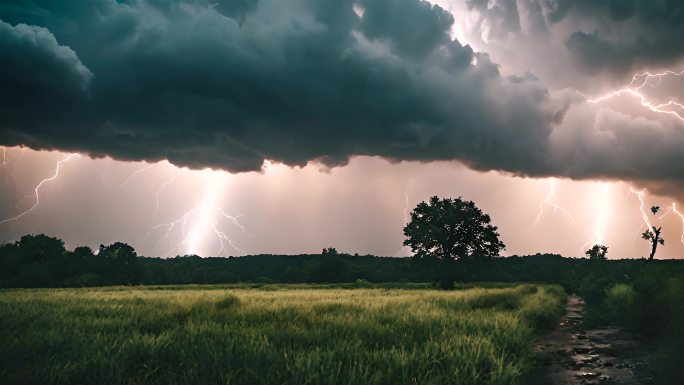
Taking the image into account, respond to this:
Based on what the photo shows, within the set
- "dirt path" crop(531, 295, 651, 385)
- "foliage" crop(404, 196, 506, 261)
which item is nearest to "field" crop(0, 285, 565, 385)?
"dirt path" crop(531, 295, 651, 385)

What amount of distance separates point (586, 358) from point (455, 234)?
39.9m

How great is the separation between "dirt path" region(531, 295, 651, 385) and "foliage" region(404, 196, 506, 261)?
105 feet

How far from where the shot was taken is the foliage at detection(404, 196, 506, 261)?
51.4 m

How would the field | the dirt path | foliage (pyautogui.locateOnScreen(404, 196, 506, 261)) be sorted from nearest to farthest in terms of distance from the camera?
the field
the dirt path
foliage (pyautogui.locateOnScreen(404, 196, 506, 261))

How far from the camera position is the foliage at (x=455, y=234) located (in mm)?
51419

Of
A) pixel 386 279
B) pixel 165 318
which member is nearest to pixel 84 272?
pixel 386 279

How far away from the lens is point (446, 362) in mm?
6602

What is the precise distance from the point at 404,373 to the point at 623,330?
18803 mm

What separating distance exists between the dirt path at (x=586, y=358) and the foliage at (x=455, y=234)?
3211 cm

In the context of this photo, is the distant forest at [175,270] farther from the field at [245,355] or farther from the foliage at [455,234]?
the field at [245,355]

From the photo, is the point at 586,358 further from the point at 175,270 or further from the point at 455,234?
the point at 175,270

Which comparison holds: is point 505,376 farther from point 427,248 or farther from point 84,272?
point 84,272

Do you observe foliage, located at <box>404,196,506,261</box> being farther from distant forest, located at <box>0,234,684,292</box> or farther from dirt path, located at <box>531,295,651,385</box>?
dirt path, located at <box>531,295,651,385</box>

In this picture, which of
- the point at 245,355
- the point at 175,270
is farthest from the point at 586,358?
the point at 175,270
